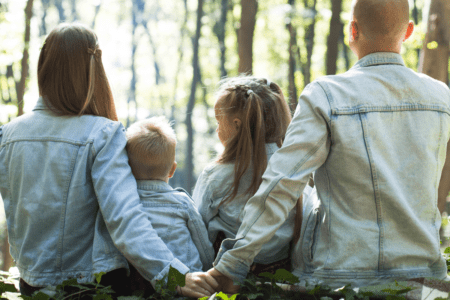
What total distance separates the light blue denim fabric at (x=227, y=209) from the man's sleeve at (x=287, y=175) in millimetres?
431

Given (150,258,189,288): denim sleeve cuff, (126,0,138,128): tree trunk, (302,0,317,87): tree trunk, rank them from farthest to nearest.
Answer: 1. (126,0,138,128): tree trunk
2. (302,0,317,87): tree trunk
3. (150,258,189,288): denim sleeve cuff

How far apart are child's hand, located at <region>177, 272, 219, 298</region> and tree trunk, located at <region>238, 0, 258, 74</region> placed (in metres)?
5.12

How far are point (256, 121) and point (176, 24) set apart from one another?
26.3 meters

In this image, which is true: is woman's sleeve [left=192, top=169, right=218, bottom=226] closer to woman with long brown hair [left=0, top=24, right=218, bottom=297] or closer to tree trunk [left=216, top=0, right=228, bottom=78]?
woman with long brown hair [left=0, top=24, right=218, bottom=297]

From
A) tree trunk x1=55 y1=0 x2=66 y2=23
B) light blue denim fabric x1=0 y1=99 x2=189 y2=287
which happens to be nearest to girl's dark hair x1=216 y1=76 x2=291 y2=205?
light blue denim fabric x1=0 y1=99 x2=189 y2=287

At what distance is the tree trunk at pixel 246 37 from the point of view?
7.33 metres

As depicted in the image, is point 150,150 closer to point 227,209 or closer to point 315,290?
point 227,209

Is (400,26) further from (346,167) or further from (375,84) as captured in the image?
(346,167)

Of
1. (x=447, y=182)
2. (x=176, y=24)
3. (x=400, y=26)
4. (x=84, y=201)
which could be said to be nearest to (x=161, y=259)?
(x=84, y=201)

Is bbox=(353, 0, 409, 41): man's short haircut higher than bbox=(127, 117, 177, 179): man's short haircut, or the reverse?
bbox=(353, 0, 409, 41): man's short haircut

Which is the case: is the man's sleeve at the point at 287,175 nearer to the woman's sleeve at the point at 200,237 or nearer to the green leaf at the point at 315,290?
the green leaf at the point at 315,290

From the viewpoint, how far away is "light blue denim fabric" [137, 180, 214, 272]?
2514 millimetres

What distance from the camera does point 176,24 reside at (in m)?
27.5

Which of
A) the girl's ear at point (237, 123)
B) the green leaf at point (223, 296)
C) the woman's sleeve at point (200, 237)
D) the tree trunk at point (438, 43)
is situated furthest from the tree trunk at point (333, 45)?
the green leaf at point (223, 296)
